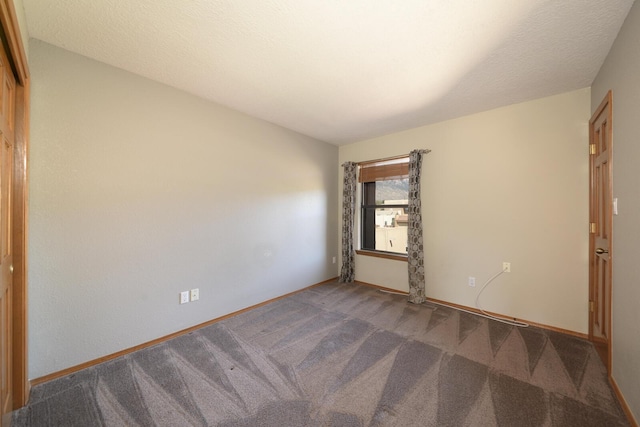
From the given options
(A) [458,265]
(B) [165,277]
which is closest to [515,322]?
(A) [458,265]

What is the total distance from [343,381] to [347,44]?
2.42m

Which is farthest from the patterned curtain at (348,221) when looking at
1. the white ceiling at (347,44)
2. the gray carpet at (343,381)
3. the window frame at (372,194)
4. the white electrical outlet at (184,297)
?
the white electrical outlet at (184,297)

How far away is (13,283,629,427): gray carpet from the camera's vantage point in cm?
138

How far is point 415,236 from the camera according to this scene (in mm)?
3162

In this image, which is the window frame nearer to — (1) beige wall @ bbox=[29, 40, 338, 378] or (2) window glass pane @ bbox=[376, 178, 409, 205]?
(2) window glass pane @ bbox=[376, 178, 409, 205]

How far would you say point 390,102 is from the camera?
2.54m

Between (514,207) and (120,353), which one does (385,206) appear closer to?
(514,207)

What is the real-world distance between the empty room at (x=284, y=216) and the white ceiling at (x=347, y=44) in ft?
0.06

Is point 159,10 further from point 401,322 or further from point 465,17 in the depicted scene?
point 401,322

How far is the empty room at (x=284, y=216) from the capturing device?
1.41 meters

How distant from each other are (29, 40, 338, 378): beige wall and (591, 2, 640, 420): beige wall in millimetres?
3031

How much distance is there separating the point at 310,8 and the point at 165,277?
246 cm

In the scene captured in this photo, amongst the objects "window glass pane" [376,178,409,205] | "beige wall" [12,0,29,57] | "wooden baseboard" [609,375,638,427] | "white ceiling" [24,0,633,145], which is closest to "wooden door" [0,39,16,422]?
"beige wall" [12,0,29,57]

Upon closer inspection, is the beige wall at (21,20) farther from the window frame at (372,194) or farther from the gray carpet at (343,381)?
the window frame at (372,194)
